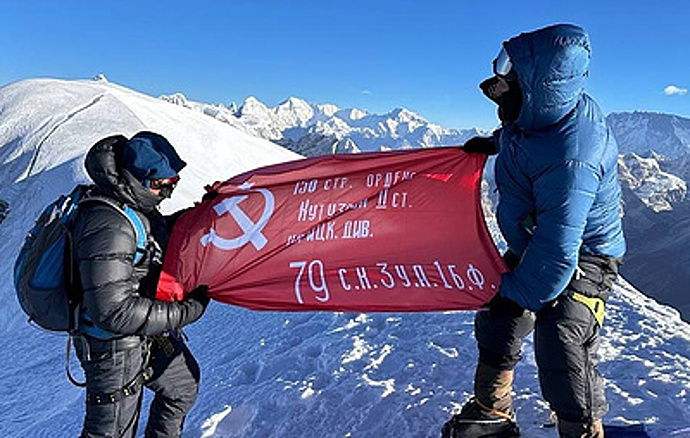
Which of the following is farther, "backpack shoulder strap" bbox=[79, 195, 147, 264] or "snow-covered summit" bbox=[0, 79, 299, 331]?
"snow-covered summit" bbox=[0, 79, 299, 331]

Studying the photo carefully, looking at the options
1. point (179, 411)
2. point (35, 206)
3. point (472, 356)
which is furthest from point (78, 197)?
point (35, 206)

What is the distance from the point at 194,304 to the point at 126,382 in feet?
2.23

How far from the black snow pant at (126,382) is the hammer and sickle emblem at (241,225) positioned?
2.76 ft

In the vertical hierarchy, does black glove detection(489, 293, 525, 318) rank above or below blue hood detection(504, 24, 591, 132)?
below

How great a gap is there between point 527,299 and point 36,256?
314 centimetres

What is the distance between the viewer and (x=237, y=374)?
266 inches

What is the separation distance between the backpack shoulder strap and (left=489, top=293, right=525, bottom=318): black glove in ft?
8.08

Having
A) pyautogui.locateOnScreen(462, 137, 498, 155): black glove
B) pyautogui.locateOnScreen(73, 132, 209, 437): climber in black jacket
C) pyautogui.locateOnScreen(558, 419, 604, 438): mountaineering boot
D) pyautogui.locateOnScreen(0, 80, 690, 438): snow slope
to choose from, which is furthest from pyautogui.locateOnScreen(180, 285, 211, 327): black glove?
pyautogui.locateOnScreen(558, 419, 604, 438): mountaineering boot

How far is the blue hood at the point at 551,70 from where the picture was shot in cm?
301

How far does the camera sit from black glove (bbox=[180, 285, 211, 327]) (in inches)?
149

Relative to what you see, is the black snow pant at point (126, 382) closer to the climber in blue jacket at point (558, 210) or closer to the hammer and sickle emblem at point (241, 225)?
the hammer and sickle emblem at point (241, 225)

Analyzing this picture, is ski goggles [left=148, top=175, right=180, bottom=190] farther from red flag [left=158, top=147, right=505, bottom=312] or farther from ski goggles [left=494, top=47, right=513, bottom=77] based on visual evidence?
ski goggles [left=494, top=47, right=513, bottom=77]

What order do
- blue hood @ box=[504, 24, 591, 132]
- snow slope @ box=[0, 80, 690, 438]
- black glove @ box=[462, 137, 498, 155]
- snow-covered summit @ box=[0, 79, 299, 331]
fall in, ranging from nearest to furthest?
1. blue hood @ box=[504, 24, 591, 132]
2. black glove @ box=[462, 137, 498, 155]
3. snow slope @ box=[0, 80, 690, 438]
4. snow-covered summit @ box=[0, 79, 299, 331]

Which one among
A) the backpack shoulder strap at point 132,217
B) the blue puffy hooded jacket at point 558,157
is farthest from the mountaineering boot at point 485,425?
the backpack shoulder strap at point 132,217
